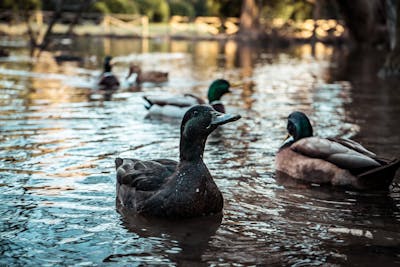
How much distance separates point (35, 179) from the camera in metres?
7.36

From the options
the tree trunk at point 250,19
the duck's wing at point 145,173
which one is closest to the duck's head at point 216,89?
the duck's wing at point 145,173

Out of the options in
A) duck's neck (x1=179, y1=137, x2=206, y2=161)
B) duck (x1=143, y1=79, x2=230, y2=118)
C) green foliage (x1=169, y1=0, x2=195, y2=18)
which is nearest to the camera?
duck's neck (x1=179, y1=137, x2=206, y2=161)

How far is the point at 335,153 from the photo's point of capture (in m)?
7.33

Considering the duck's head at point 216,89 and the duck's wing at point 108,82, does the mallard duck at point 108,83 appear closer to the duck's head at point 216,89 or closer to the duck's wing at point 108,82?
the duck's wing at point 108,82

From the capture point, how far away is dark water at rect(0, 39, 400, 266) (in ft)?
17.4

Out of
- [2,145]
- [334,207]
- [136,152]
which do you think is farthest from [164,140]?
[334,207]

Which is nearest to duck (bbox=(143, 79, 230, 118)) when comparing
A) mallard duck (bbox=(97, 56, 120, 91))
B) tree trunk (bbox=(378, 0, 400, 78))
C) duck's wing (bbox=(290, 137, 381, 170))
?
duck's wing (bbox=(290, 137, 381, 170))

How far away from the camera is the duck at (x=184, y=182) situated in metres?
5.94

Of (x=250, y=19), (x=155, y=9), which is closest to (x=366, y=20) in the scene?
(x=250, y=19)

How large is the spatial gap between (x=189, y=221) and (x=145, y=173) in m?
0.58

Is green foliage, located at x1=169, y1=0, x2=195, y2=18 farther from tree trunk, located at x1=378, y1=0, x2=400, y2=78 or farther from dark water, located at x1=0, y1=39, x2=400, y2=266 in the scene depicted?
dark water, located at x1=0, y1=39, x2=400, y2=266

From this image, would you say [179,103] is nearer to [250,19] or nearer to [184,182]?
[184,182]

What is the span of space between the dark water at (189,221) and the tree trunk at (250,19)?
28.0 meters

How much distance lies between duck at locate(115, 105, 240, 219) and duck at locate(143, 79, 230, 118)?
5.33m
